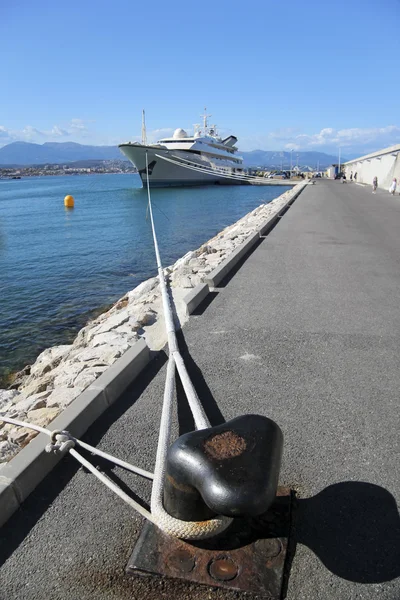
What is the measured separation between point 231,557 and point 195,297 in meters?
4.38

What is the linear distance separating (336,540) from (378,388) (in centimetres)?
192

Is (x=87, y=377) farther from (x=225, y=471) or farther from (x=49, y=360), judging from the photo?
(x=225, y=471)

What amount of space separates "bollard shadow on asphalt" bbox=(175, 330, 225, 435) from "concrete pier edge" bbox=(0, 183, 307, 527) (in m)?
0.47

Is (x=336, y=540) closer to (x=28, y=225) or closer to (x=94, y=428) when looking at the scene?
(x=94, y=428)

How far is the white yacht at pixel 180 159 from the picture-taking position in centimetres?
5750

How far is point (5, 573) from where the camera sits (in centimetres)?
232

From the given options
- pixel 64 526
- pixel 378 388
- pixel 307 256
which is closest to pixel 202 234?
pixel 307 256

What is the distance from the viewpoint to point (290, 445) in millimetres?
3238

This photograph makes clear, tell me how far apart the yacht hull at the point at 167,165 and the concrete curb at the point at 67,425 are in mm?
53684

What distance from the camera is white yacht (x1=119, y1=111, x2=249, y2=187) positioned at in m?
57.5

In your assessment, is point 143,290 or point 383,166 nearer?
point 143,290

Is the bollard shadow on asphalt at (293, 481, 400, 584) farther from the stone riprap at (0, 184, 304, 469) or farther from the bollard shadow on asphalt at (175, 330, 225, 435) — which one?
the stone riprap at (0, 184, 304, 469)

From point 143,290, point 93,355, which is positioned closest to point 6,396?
point 93,355

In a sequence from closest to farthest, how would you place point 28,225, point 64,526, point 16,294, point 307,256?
point 64,526
point 307,256
point 16,294
point 28,225
